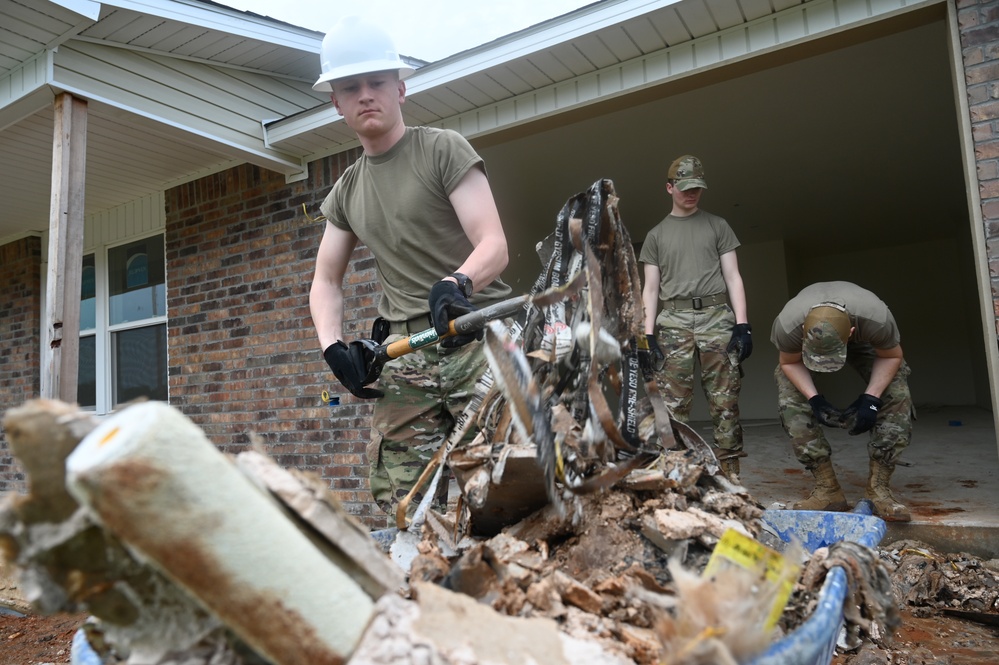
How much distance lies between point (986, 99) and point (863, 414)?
1.55 metres

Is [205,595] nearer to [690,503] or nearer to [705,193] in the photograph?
[690,503]

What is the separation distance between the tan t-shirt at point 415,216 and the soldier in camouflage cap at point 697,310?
2.34m

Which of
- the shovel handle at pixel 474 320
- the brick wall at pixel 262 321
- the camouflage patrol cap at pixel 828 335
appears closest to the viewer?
the shovel handle at pixel 474 320

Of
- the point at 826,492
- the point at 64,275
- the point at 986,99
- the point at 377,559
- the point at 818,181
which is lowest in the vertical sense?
the point at 826,492

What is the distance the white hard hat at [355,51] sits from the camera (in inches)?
74.5

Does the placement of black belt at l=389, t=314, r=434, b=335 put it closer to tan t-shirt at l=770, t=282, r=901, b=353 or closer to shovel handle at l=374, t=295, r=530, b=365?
shovel handle at l=374, t=295, r=530, b=365

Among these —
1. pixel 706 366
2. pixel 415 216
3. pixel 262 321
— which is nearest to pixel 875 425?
pixel 706 366

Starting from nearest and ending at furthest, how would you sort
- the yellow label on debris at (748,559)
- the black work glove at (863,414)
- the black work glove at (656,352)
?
the yellow label on debris at (748,559)
the black work glove at (863,414)
the black work glove at (656,352)

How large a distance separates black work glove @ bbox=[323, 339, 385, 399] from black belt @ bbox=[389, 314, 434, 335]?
0.21m

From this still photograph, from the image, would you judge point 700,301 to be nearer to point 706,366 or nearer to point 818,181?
point 706,366

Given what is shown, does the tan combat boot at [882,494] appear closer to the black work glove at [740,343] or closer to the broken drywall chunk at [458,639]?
the black work glove at [740,343]

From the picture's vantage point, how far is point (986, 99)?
2939mm

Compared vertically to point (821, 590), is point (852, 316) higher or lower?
higher

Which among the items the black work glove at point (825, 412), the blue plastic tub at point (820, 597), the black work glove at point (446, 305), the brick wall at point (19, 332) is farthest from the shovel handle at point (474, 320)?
the brick wall at point (19, 332)
